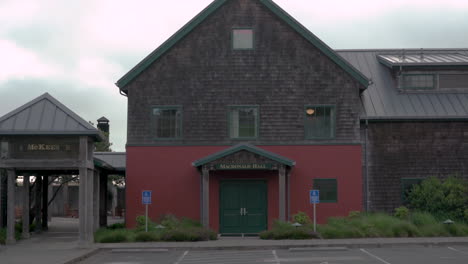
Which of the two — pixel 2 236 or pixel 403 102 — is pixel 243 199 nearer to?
pixel 403 102

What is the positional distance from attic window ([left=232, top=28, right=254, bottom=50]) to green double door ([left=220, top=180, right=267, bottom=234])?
5.81 metres

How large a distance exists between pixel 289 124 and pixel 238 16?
5141 millimetres

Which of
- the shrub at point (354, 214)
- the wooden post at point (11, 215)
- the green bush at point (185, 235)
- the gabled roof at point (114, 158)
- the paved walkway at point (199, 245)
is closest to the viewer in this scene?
the paved walkway at point (199, 245)

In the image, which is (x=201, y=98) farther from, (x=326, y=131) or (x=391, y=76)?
(x=391, y=76)

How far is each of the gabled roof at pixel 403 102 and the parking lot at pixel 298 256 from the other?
29.3 ft

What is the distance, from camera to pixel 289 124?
30.6 m

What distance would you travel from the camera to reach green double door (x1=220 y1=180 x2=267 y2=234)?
30078 millimetres

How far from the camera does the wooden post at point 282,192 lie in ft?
92.2

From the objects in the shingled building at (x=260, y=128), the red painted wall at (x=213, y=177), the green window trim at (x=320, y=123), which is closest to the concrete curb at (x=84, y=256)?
the red painted wall at (x=213, y=177)

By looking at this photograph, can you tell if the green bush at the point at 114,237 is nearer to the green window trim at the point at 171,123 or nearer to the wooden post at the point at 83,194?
the wooden post at the point at 83,194

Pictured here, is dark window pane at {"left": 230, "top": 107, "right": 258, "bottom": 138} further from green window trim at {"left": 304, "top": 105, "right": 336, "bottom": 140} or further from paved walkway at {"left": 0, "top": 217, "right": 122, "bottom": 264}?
paved walkway at {"left": 0, "top": 217, "right": 122, "bottom": 264}

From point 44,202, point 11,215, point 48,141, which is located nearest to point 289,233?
point 48,141

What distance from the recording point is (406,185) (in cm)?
3103

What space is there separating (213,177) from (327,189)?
16.0ft
